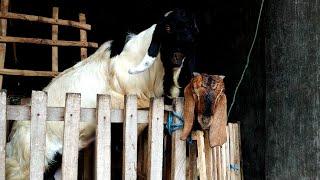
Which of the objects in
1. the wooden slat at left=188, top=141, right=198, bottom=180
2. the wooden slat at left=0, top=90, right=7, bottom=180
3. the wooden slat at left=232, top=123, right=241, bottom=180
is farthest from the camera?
the wooden slat at left=232, top=123, right=241, bottom=180

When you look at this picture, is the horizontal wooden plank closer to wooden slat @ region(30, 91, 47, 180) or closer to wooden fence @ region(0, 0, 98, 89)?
wooden slat @ region(30, 91, 47, 180)

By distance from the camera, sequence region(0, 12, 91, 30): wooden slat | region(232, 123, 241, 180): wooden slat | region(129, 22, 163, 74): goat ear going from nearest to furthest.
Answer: region(232, 123, 241, 180): wooden slat → region(129, 22, 163, 74): goat ear → region(0, 12, 91, 30): wooden slat

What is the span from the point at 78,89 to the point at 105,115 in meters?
1.45

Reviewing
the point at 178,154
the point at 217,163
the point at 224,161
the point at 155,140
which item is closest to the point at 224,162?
the point at 224,161

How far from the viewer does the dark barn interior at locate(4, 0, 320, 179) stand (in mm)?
3387

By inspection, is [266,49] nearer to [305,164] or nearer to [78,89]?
[305,164]

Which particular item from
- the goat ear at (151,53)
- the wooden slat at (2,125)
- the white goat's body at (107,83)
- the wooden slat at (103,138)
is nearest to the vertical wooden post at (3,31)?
the white goat's body at (107,83)

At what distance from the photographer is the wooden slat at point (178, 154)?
9.98 ft

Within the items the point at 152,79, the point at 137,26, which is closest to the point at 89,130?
the point at 152,79

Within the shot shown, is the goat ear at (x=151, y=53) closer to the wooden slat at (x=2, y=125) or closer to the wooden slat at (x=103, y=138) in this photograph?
the wooden slat at (x=103, y=138)

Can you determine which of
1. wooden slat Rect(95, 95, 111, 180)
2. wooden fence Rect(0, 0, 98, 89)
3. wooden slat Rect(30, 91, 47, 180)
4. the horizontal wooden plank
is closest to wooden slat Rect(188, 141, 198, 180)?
the horizontal wooden plank

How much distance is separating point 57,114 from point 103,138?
34 cm

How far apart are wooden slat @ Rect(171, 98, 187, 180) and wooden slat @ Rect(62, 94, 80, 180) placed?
0.70 meters

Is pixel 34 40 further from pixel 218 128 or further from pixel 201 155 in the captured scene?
pixel 218 128
